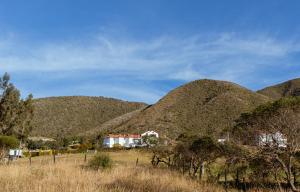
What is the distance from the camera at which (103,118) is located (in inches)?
6181

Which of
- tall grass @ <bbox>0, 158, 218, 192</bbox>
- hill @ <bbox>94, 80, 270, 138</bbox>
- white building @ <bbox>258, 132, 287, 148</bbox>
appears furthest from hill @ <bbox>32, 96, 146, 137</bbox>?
white building @ <bbox>258, 132, 287, 148</bbox>

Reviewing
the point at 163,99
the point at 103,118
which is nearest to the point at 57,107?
the point at 103,118

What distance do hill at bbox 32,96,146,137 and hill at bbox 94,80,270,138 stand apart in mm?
8936

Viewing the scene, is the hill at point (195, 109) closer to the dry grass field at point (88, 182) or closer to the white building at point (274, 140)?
the dry grass field at point (88, 182)

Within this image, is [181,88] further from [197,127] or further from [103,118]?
[197,127]

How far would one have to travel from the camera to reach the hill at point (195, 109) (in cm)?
11347

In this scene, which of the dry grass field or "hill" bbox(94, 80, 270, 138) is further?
"hill" bbox(94, 80, 270, 138)

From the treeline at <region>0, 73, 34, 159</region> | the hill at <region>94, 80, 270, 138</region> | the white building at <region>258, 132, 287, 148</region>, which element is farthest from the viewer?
the hill at <region>94, 80, 270, 138</region>

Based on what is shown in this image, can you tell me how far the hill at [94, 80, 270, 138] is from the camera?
113 m

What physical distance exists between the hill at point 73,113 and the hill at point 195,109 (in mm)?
8936

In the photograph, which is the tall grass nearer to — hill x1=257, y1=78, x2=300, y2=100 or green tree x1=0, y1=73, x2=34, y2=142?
green tree x1=0, y1=73, x2=34, y2=142

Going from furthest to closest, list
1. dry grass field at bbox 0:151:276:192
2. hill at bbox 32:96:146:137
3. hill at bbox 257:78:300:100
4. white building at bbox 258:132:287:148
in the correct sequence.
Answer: hill at bbox 257:78:300:100
hill at bbox 32:96:146:137
white building at bbox 258:132:287:148
dry grass field at bbox 0:151:276:192

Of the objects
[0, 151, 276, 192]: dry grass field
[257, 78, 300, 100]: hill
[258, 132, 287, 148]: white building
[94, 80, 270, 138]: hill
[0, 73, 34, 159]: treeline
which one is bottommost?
[0, 151, 276, 192]: dry grass field

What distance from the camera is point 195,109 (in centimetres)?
12800
